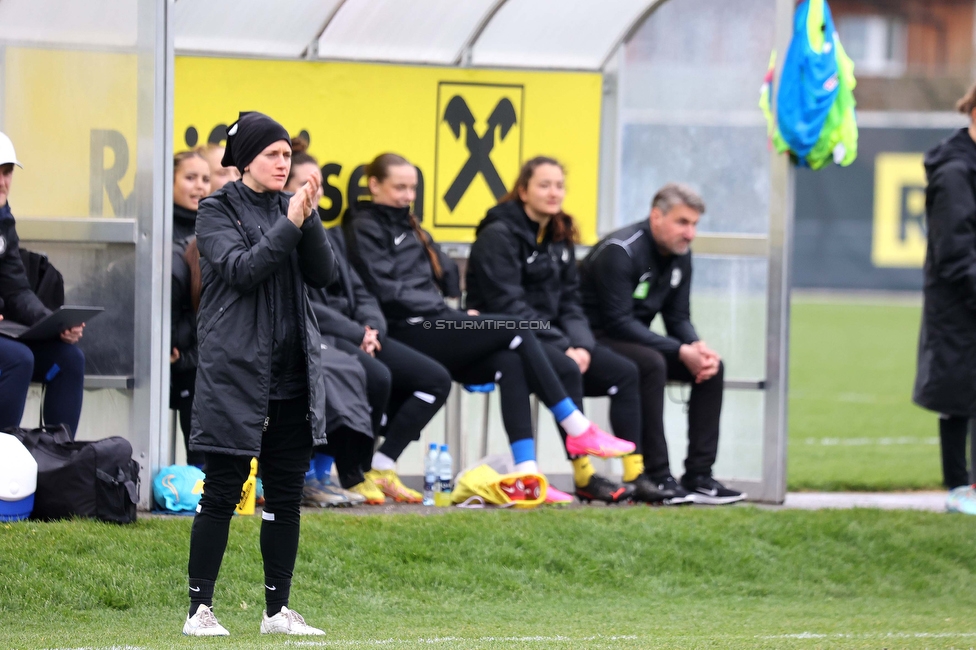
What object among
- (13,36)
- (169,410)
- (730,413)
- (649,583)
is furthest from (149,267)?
(730,413)

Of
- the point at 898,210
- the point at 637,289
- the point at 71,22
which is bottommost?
the point at 637,289

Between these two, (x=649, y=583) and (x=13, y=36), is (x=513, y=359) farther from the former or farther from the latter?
(x=13, y=36)

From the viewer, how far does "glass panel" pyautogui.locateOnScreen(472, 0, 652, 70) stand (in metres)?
8.41

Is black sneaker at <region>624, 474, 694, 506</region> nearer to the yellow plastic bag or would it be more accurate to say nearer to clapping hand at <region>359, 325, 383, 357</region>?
the yellow plastic bag

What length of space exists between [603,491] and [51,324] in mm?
2831

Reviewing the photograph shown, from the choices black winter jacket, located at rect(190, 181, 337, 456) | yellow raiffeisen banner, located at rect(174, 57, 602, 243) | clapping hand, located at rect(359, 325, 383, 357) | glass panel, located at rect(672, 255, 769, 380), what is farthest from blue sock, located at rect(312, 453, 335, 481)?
glass panel, located at rect(672, 255, 769, 380)

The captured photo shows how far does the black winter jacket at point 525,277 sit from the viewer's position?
7.40 metres

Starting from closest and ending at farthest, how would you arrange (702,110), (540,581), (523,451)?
(540,581), (523,451), (702,110)

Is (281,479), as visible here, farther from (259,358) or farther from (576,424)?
(576,424)

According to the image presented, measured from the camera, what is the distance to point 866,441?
1246 cm

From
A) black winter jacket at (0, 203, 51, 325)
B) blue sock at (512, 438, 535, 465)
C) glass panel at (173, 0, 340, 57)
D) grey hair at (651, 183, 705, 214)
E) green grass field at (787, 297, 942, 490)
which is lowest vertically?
green grass field at (787, 297, 942, 490)

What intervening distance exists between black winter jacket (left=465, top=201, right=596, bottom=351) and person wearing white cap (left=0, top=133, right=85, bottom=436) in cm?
212

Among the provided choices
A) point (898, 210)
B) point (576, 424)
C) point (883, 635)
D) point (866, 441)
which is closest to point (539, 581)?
point (576, 424)

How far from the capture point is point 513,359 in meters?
7.07
